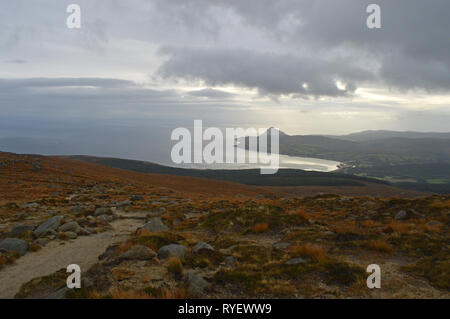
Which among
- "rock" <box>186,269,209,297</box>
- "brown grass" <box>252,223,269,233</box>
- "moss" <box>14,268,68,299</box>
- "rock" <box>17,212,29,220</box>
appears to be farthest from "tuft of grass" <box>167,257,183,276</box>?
"rock" <box>17,212,29,220</box>

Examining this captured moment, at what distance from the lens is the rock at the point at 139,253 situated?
11094 millimetres

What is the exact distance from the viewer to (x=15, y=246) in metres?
12.6

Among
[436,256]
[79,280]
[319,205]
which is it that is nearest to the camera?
Result: [79,280]

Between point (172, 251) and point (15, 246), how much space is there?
755 centimetres

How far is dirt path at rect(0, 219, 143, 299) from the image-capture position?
979cm

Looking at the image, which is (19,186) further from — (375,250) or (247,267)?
(375,250)

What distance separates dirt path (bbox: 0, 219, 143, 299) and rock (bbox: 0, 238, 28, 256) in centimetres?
33

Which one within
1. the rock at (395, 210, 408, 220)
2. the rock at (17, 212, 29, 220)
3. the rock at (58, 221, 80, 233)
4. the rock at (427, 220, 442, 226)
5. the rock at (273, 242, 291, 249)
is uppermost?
the rock at (427, 220, 442, 226)

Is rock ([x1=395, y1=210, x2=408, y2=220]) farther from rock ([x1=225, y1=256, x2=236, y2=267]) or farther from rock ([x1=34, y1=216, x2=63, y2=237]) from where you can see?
rock ([x1=34, y1=216, x2=63, y2=237])

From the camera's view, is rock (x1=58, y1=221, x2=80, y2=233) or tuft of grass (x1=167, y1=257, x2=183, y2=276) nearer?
tuft of grass (x1=167, y1=257, x2=183, y2=276)

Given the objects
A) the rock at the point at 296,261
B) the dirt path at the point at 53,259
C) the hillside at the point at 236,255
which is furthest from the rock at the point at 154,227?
the rock at the point at 296,261
